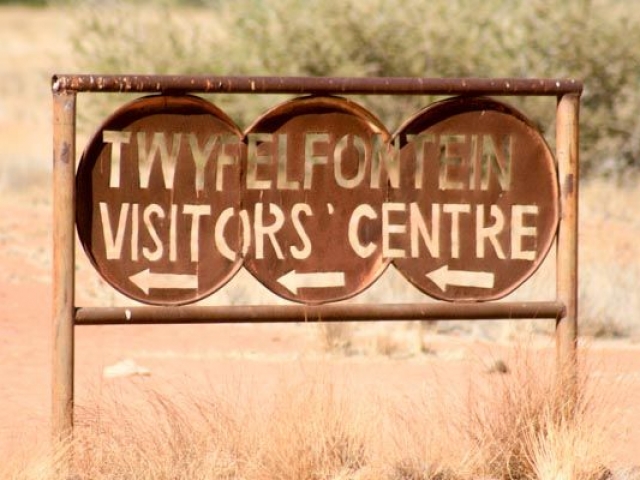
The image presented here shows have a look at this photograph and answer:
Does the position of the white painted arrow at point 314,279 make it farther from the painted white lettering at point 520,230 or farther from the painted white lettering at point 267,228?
the painted white lettering at point 520,230

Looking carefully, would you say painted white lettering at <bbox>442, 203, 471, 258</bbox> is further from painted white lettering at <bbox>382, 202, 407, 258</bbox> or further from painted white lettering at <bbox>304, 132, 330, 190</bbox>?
painted white lettering at <bbox>304, 132, 330, 190</bbox>

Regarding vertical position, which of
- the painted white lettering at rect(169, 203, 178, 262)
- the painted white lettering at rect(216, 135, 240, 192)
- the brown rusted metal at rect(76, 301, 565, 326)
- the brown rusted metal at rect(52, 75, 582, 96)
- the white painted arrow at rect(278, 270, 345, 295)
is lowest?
the brown rusted metal at rect(76, 301, 565, 326)

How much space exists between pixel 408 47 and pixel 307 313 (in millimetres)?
12705

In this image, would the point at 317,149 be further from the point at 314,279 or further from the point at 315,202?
the point at 314,279

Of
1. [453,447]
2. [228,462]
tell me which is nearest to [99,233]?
[228,462]

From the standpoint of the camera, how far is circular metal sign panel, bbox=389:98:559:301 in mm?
5805

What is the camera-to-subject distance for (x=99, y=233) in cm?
548

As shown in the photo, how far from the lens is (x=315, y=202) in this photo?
571cm

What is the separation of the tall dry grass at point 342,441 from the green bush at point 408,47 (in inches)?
481

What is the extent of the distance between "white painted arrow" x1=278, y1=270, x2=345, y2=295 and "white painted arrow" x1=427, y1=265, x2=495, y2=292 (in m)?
0.39

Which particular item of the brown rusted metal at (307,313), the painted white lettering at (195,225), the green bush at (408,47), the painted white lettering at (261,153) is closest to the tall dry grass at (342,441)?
the brown rusted metal at (307,313)

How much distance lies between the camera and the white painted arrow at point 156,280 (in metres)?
5.53

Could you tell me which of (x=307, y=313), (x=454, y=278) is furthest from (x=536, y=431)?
(x=307, y=313)

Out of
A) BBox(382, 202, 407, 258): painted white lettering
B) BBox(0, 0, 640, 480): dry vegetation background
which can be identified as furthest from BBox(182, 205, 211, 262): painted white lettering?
BBox(382, 202, 407, 258): painted white lettering
